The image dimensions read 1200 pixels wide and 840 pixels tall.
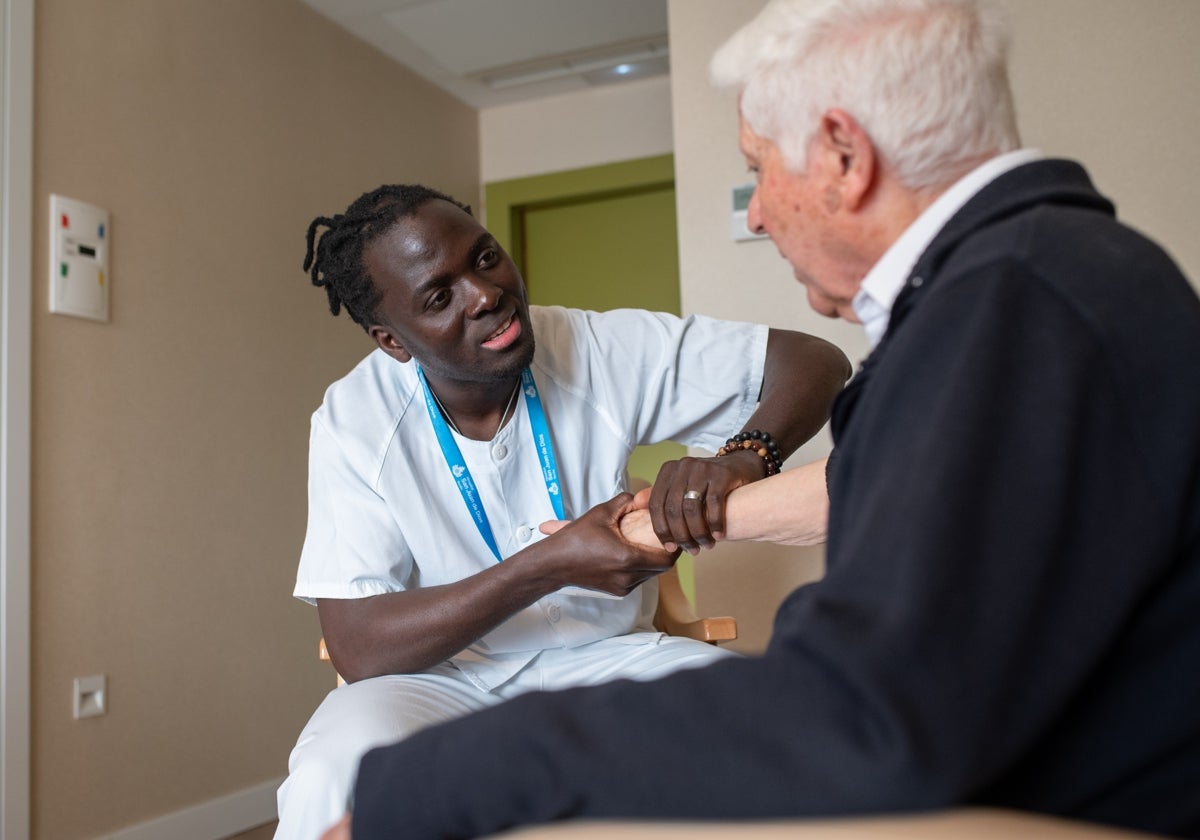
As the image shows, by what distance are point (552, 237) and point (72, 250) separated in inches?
103

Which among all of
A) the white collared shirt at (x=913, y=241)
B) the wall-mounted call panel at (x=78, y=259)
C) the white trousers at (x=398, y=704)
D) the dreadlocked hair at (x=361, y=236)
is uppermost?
the wall-mounted call panel at (x=78, y=259)

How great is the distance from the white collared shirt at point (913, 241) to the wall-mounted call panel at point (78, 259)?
2.73m

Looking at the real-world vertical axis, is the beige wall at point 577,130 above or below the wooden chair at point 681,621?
above

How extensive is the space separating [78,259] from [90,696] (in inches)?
50.2

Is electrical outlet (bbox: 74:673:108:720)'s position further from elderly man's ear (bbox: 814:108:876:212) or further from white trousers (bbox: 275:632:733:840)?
elderly man's ear (bbox: 814:108:876:212)

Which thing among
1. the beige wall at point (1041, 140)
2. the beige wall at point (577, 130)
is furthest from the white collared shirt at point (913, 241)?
the beige wall at point (577, 130)

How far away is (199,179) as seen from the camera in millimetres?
3619

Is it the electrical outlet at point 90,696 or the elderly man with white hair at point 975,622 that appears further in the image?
the electrical outlet at point 90,696

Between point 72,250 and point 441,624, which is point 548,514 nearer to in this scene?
point 441,624

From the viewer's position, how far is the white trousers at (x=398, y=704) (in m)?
1.40

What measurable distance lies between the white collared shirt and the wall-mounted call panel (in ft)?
8.95

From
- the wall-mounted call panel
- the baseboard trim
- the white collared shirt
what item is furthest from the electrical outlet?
the white collared shirt

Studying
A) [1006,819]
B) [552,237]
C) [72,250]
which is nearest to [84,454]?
[72,250]

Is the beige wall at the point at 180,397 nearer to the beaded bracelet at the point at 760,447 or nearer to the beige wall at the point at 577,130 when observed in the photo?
the beige wall at the point at 577,130
